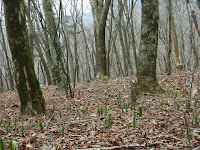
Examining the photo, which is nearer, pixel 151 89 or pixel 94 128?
pixel 94 128

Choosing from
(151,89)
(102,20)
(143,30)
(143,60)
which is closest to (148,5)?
(143,30)

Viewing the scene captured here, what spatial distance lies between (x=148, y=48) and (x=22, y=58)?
334cm

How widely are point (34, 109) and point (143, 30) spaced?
3.61m

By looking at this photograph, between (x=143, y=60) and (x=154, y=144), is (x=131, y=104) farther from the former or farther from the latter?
(x=154, y=144)

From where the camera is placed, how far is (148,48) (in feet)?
17.5

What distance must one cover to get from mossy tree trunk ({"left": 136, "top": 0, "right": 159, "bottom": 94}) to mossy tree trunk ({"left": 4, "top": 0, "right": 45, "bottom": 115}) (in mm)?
2874

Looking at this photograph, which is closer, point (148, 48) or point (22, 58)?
point (22, 58)

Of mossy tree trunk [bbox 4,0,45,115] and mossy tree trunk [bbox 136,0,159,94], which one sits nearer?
mossy tree trunk [bbox 4,0,45,115]

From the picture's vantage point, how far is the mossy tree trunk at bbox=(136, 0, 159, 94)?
5266 millimetres

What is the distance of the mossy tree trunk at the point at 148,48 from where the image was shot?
17.3 feet

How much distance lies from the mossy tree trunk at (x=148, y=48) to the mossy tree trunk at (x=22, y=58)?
2874mm

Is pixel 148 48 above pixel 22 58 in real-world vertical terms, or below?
above

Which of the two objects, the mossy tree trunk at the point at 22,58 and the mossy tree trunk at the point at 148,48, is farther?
the mossy tree trunk at the point at 148,48

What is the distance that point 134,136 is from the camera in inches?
100
